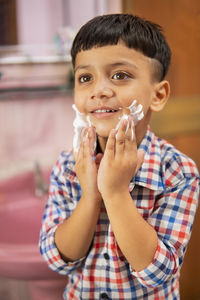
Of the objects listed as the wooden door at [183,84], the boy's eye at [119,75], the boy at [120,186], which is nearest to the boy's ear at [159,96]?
the boy at [120,186]

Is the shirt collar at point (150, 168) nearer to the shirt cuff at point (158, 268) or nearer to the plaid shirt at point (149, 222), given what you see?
the plaid shirt at point (149, 222)

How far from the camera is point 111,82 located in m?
0.67

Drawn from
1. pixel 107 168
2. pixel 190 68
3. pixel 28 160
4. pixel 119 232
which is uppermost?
pixel 190 68

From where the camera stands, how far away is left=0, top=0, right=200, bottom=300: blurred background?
1.21 meters

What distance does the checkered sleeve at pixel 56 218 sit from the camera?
2.46 feet

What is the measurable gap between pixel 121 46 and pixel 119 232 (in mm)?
365

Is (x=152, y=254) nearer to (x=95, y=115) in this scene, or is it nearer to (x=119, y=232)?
(x=119, y=232)

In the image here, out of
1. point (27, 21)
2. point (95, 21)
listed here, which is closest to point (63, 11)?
point (27, 21)

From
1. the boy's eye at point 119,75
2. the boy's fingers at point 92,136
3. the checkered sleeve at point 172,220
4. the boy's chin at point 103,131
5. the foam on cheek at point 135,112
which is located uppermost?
the boy's eye at point 119,75

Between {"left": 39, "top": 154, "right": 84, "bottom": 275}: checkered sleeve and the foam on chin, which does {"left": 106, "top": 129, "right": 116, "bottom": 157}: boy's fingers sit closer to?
the foam on chin

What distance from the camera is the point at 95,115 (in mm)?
690

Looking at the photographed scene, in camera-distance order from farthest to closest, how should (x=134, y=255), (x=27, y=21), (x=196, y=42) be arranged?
(x=27, y=21) < (x=196, y=42) < (x=134, y=255)

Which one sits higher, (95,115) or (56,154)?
(95,115)

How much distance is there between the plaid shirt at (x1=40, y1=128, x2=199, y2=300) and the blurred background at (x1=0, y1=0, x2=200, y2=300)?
44cm
